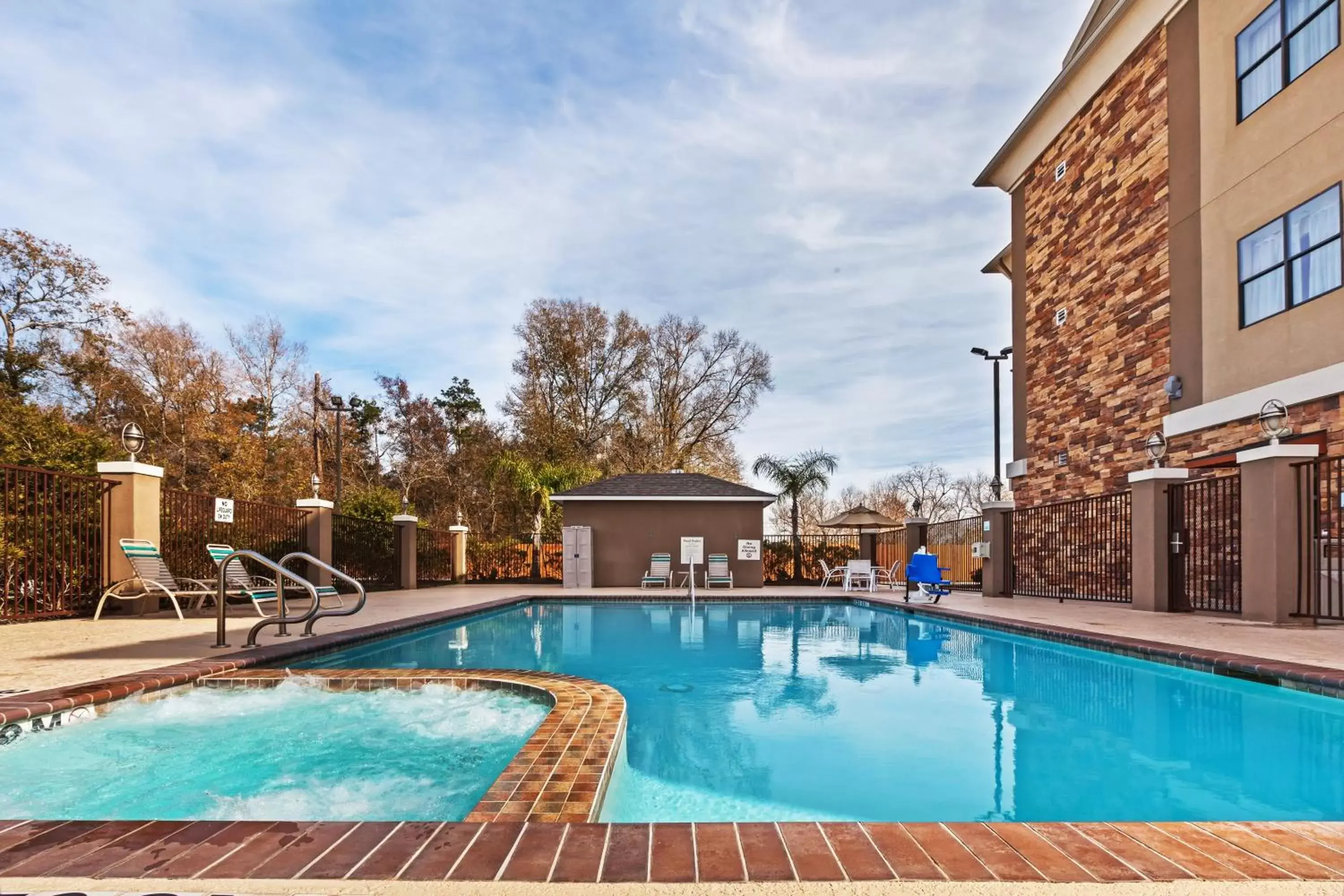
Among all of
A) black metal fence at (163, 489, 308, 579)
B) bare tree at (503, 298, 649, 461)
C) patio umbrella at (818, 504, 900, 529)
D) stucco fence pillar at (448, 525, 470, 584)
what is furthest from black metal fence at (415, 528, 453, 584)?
bare tree at (503, 298, 649, 461)

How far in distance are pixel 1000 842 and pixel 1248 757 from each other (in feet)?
9.75

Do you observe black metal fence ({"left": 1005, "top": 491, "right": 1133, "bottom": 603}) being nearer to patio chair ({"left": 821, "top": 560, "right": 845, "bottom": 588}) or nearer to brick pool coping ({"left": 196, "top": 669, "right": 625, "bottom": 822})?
patio chair ({"left": 821, "top": 560, "right": 845, "bottom": 588})

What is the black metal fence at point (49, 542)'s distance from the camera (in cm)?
808

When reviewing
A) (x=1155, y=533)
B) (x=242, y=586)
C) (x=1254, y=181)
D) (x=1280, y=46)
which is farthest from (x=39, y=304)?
(x=1280, y=46)

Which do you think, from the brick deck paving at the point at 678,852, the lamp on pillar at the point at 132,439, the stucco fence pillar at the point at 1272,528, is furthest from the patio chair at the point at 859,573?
the brick deck paving at the point at 678,852

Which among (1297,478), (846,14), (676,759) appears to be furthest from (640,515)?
(676,759)

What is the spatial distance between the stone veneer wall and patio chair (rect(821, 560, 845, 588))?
4717 millimetres

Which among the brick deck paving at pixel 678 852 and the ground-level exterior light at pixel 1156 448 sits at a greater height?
the ground-level exterior light at pixel 1156 448

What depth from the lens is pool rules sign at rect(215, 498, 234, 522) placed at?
10.5 metres

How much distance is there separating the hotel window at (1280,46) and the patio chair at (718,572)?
1229 cm

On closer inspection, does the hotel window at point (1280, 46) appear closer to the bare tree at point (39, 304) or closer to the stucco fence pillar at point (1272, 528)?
the stucco fence pillar at point (1272, 528)

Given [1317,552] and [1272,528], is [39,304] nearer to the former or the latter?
[1272,528]

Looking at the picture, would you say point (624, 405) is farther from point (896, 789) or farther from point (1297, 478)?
point (896, 789)

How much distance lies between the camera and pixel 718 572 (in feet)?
55.8
